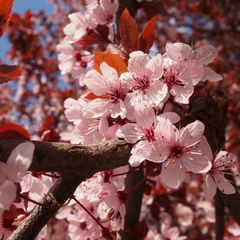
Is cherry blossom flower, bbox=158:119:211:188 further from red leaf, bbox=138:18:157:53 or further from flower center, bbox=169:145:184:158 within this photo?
red leaf, bbox=138:18:157:53

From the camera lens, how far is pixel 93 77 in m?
1.01

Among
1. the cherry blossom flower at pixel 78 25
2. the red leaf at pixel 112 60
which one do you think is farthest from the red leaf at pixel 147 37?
the cherry blossom flower at pixel 78 25

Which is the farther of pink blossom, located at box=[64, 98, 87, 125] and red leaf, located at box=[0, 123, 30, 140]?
red leaf, located at box=[0, 123, 30, 140]

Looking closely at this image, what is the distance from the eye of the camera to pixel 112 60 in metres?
1.00

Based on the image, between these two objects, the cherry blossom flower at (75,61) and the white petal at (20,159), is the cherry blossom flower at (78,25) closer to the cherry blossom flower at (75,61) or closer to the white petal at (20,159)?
the cherry blossom flower at (75,61)

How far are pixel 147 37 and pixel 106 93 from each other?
25 cm

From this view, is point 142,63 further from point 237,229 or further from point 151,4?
point 237,229

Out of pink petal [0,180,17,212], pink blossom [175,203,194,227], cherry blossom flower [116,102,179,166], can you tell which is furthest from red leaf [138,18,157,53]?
pink blossom [175,203,194,227]

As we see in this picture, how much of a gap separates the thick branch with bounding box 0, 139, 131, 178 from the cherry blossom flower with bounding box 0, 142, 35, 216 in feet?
0.07

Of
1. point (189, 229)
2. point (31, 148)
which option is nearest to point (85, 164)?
point (31, 148)

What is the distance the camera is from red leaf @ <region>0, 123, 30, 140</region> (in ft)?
4.11

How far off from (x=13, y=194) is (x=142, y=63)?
507 millimetres

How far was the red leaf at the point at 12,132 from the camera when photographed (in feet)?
4.11

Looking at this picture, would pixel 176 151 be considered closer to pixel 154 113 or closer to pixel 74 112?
pixel 154 113
